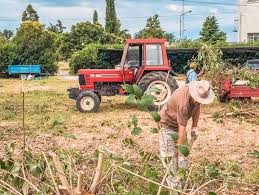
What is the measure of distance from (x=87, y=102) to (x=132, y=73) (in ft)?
5.07

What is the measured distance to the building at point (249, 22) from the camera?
138ft

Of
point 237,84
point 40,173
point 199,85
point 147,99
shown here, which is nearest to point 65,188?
point 40,173

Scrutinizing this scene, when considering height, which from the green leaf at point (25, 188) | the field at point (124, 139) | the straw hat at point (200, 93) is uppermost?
the straw hat at point (200, 93)

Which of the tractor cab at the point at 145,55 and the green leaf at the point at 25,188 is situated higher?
the tractor cab at the point at 145,55

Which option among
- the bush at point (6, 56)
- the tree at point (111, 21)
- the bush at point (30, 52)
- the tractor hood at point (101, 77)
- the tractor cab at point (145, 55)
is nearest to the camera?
the tractor cab at point (145, 55)

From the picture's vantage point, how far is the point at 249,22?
42.4 meters

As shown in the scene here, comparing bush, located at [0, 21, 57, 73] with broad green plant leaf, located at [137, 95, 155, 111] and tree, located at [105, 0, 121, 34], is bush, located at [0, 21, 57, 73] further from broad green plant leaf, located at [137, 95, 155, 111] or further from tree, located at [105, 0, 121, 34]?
broad green plant leaf, located at [137, 95, 155, 111]

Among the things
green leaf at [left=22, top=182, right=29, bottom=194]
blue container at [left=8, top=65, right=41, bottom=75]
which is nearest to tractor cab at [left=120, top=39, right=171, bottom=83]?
green leaf at [left=22, top=182, right=29, bottom=194]

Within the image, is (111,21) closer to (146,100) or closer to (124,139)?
(124,139)

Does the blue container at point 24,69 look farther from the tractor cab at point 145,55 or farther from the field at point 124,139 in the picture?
the tractor cab at point 145,55

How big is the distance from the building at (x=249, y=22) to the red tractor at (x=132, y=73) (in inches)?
1171

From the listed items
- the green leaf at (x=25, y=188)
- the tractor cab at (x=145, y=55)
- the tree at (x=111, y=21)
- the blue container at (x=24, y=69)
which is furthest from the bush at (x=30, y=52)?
the green leaf at (x=25, y=188)

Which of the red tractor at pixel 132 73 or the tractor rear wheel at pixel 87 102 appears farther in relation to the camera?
the red tractor at pixel 132 73

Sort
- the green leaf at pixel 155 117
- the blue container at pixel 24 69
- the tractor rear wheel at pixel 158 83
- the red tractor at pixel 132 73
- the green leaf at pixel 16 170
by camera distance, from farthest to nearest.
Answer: the blue container at pixel 24 69
the red tractor at pixel 132 73
the tractor rear wheel at pixel 158 83
the green leaf at pixel 16 170
the green leaf at pixel 155 117
